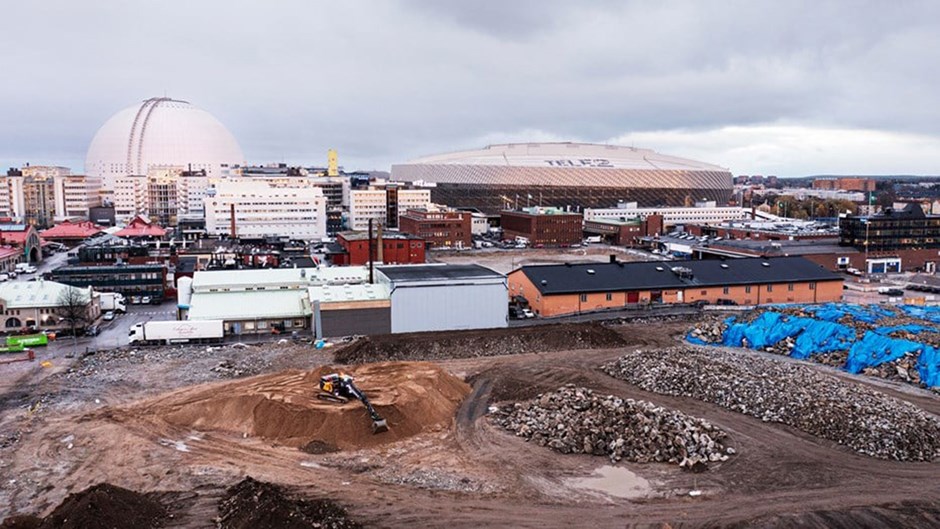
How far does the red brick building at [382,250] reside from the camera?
5553 cm

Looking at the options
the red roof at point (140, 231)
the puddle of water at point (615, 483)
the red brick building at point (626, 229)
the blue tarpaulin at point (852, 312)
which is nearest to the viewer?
the puddle of water at point (615, 483)

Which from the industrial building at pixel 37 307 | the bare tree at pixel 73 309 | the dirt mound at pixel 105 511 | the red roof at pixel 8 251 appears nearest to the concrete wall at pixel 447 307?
the bare tree at pixel 73 309

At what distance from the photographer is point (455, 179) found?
11394cm

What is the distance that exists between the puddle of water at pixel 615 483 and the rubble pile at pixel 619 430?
0.75 m

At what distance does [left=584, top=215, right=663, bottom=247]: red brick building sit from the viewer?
8025 cm

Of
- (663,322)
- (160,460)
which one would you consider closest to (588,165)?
(663,322)

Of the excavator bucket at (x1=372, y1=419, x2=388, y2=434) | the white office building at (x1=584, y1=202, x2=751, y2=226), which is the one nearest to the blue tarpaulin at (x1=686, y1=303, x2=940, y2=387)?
the excavator bucket at (x1=372, y1=419, x2=388, y2=434)

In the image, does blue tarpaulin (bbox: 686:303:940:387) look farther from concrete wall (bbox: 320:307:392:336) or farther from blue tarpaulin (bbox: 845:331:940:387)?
concrete wall (bbox: 320:307:392:336)

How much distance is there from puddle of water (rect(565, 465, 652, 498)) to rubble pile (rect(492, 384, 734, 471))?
75cm

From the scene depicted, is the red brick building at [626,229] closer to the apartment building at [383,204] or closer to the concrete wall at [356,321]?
the apartment building at [383,204]

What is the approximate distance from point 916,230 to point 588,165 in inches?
2387

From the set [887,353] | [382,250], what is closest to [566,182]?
[382,250]

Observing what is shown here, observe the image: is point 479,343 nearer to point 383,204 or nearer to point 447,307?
point 447,307

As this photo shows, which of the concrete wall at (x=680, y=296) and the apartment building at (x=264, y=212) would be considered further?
the apartment building at (x=264, y=212)
